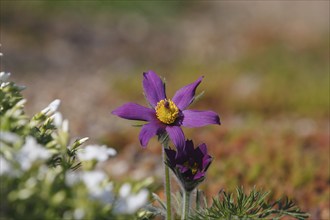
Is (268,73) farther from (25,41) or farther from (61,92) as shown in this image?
(25,41)

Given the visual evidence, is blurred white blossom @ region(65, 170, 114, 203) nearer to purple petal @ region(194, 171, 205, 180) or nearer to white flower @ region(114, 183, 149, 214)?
white flower @ region(114, 183, 149, 214)

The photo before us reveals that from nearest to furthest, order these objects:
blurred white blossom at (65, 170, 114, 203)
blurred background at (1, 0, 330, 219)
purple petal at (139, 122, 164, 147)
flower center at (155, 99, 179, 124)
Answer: blurred white blossom at (65, 170, 114, 203) → purple petal at (139, 122, 164, 147) → flower center at (155, 99, 179, 124) → blurred background at (1, 0, 330, 219)

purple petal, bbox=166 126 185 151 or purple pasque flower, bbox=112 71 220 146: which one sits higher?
purple pasque flower, bbox=112 71 220 146

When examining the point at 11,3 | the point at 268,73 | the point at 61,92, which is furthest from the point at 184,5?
the point at 61,92

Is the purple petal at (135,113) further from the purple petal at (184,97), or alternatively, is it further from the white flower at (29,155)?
the white flower at (29,155)

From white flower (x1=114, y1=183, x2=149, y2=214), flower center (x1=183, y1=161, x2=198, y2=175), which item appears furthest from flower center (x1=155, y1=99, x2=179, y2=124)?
white flower (x1=114, y1=183, x2=149, y2=214)

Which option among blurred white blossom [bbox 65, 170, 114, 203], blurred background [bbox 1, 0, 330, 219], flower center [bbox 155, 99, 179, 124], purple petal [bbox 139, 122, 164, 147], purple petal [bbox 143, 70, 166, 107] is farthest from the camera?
blurred background [bbox 1, 0, 330, 219]

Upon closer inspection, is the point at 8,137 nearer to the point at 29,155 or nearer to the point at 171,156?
the point at 29,155
